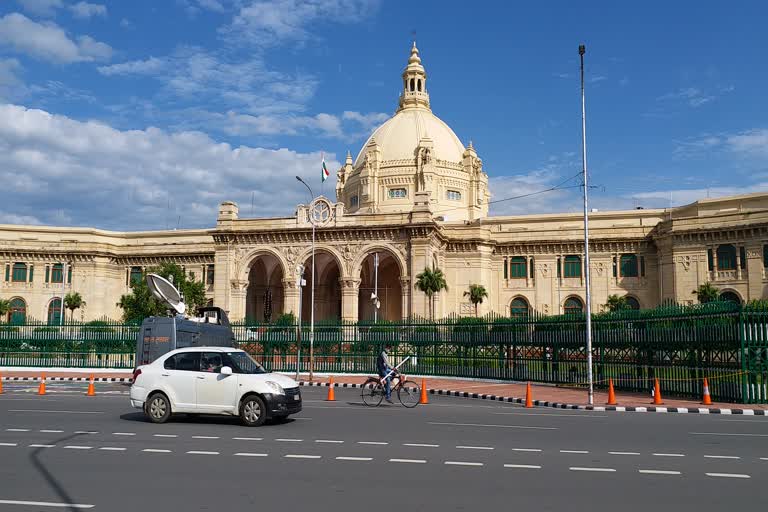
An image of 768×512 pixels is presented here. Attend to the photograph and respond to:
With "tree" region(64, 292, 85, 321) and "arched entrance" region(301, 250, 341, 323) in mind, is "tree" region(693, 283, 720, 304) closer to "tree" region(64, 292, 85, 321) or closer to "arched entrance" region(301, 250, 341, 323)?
"arched entrance" region(301, 250, 341, 323)

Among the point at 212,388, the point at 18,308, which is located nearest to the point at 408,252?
the point at 212,388

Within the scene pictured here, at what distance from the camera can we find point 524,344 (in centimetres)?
2761

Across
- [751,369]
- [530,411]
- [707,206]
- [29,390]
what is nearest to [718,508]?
[530,411]

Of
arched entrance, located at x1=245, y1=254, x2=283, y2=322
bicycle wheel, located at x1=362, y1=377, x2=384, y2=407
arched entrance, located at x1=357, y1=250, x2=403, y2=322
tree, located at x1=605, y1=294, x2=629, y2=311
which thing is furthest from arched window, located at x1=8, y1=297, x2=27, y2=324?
bicycle wheel, located at x1=362, y1=377, x2=384, y2=407

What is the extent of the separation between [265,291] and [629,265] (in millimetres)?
32530

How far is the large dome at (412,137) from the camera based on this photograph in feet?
→ 243

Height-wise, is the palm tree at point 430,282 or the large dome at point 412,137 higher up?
the large dome at point 412,137

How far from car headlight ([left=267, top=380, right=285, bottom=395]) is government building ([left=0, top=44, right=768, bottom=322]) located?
121ft

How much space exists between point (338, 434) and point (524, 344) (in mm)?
16188

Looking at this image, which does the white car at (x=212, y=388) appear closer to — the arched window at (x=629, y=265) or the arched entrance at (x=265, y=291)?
the arched entrance at (x=265, y=291)

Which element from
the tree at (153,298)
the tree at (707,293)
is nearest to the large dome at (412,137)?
the tree at (153,298)

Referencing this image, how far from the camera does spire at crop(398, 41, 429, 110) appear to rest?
81.9m

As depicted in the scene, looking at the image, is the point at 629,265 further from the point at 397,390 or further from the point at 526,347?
the point at 397,390

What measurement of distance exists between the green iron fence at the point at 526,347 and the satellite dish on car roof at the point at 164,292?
8.85 m
